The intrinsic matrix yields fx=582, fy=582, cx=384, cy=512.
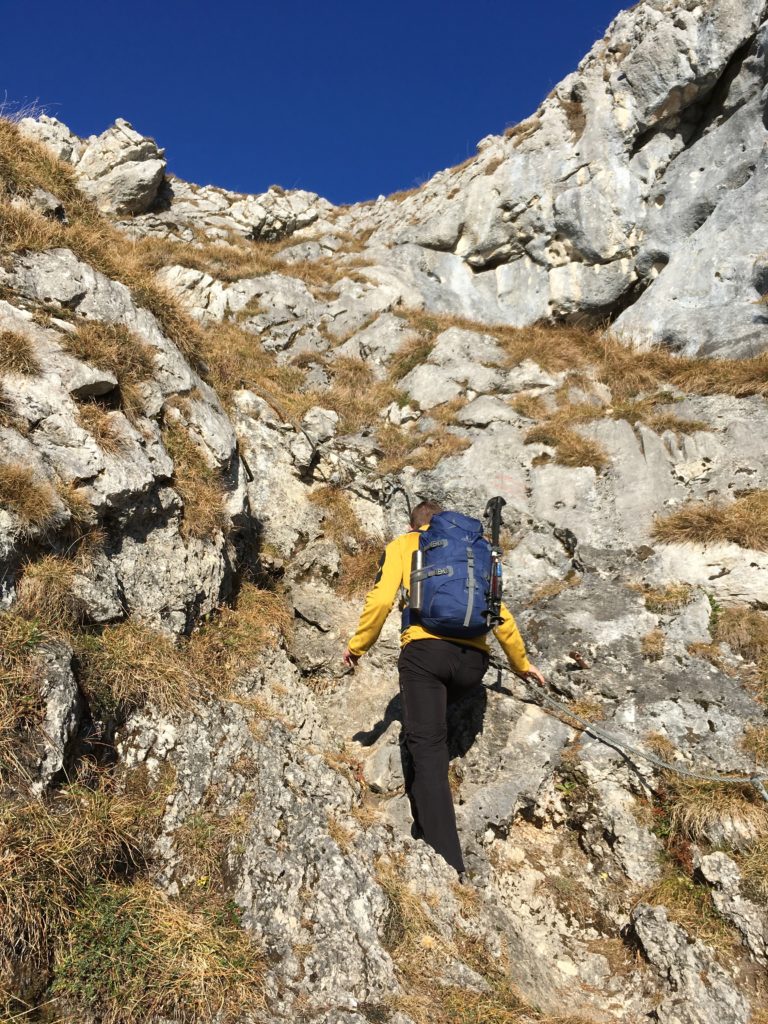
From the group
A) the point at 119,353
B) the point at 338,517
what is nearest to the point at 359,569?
the point at 338,517

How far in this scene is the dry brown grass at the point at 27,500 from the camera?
537cm

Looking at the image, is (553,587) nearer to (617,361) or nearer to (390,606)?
(390,606)

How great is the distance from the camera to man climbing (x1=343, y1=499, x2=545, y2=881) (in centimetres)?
563

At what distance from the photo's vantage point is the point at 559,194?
16.7 meters

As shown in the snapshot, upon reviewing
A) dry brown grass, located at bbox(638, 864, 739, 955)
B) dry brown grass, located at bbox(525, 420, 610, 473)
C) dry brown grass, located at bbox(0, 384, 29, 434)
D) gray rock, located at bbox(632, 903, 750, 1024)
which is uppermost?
dry brown grass, located at bbox(525, 420, 610, 473)

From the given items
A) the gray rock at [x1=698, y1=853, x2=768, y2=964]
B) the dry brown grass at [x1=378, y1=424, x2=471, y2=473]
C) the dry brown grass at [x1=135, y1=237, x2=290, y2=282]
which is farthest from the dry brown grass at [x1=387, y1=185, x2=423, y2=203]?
the gray rock at [x1=698, y1=853, x2=768, y2=964]

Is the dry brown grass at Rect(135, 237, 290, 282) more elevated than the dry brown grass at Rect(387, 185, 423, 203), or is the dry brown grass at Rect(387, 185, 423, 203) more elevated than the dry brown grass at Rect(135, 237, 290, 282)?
the dry brown grass at Rect(387, 185, 423, 203)

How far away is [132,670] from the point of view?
5.54 meters

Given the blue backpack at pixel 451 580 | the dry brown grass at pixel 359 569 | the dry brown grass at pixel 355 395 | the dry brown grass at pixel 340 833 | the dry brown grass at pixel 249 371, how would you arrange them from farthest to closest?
the dry brown grass at pixel 355 395 < the dry brown grass at pixel 249 371 < the dry brown grass at pixel 359 569 < the blue backpack at pixel 451 580 < the dry brown grass at pixel 340 833

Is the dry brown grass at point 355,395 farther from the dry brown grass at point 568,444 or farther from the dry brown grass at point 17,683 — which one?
the dry brown grass at point 17,683

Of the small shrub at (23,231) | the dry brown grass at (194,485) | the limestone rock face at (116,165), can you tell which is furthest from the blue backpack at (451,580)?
the limestone rock face at (116,165)

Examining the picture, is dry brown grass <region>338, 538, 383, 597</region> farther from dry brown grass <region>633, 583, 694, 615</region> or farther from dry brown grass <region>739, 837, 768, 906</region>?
dry brown grass <region>739, 837, 768, 906</region>

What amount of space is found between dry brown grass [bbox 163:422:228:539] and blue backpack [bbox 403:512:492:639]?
9.63 ft

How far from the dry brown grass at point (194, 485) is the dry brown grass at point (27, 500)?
Result: 5.90ft
